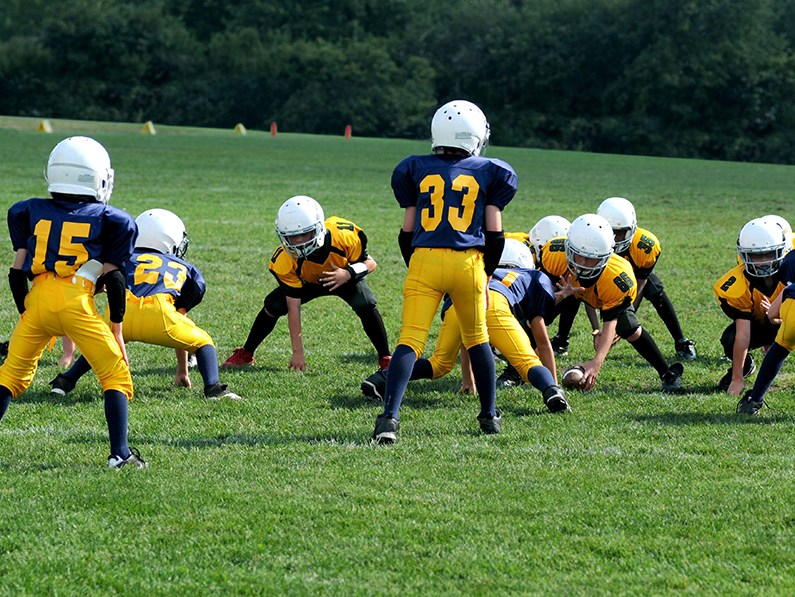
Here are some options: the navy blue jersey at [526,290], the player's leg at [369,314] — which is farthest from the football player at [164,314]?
the navy blue jersey at [526,290]

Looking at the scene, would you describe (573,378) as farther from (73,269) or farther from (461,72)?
(461,72)

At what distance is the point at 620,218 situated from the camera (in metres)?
7.06

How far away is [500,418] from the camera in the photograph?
530cm

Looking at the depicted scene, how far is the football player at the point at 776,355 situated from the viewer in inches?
211

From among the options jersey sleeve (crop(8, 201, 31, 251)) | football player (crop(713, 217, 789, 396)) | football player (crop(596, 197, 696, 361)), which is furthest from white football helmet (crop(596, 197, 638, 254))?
jersey sleeve (crop(8, 201, 31, 251))

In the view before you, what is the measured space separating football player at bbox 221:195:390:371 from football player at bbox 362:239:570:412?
0.79m

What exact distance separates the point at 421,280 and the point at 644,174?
2203cm

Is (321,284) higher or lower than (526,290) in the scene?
lower

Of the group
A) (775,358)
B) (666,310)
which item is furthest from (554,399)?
(666,310)

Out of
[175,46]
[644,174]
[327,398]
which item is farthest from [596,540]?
[175,46]

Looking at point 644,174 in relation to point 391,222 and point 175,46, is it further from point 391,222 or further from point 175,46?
point 175,46

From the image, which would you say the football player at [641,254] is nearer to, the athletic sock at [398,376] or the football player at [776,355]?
the football player at [776,355]

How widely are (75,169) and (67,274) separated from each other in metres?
0.50

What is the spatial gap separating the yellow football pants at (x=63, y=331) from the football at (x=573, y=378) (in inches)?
116
